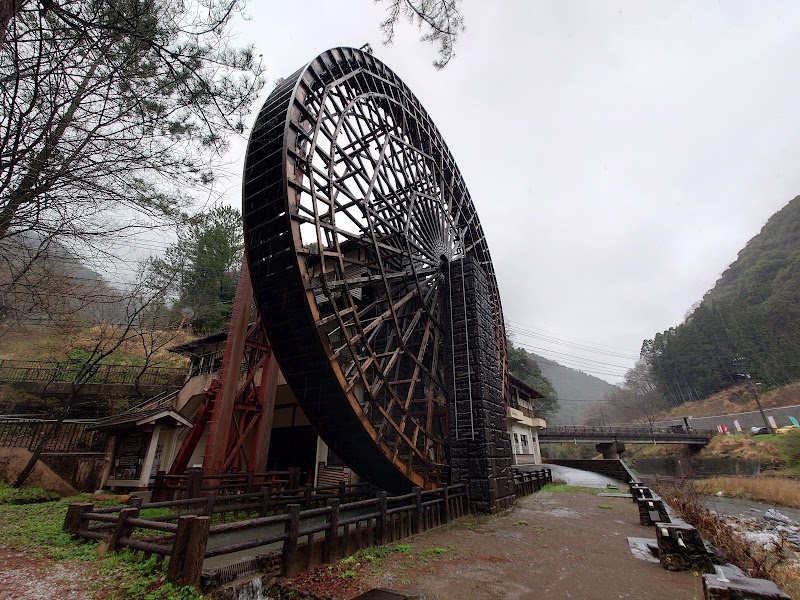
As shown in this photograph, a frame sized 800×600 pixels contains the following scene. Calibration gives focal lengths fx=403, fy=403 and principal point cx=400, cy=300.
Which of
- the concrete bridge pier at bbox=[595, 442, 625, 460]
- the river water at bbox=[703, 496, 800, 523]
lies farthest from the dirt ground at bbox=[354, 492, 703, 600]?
the concrete bridge pier at bbox=[595, 442, 625, 460]

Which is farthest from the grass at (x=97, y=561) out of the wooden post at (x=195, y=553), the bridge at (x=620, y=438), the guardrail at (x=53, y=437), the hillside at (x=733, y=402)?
the hillside at (x=733, y=402)

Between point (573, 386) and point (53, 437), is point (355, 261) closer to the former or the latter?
point (53, 437)

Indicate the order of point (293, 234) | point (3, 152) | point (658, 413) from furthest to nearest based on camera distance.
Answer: point (658, 413)
point (293, 234)
point (3, 152)

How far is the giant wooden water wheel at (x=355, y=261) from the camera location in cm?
666

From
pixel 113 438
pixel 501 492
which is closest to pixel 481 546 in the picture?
pixel 501 492

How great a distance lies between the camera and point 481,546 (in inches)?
221

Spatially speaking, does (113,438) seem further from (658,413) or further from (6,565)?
(658,413)

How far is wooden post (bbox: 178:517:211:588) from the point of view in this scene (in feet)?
10.7

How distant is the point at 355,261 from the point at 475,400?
4093 millimetres

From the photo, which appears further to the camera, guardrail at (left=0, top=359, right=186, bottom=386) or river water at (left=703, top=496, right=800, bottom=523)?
guardrail at (left=0, top=359, right=186, bottom=386)

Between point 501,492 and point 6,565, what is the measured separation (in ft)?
26.1

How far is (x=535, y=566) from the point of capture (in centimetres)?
468

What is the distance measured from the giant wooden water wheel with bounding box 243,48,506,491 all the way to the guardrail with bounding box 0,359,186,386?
1338cm

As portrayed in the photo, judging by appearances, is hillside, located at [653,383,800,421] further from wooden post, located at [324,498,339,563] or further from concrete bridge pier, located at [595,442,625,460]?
wooden post, located at [324,498,339,563]
